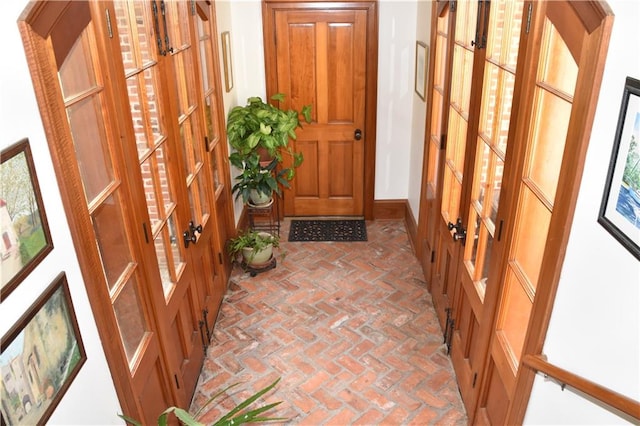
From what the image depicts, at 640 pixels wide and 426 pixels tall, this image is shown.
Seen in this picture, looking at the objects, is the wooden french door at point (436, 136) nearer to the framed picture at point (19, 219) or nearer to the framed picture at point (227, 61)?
the framed picture at point (227, 61)

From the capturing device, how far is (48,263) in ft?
5.10

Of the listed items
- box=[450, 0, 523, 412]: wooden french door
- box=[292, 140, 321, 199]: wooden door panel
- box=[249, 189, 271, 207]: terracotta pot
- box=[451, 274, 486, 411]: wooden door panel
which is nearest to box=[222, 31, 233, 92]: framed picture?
box=[249, 189, 271, 207]: terracotta pot

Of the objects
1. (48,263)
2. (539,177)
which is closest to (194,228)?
(48,263)

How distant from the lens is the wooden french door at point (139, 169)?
1725 mm

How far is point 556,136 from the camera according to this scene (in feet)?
6.44

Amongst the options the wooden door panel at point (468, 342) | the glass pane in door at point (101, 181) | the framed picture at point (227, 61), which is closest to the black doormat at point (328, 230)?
the framed picture at point (227, 61)

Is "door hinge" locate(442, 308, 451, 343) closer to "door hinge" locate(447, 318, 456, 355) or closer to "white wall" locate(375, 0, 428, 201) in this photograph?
"door hinge" locate(447, 318, 456, 355)

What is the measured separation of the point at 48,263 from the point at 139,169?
0.81 meters

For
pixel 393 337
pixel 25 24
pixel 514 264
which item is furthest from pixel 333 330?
pixel 25 24

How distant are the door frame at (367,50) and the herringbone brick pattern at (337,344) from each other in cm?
115

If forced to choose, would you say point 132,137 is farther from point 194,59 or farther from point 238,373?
point 238,373

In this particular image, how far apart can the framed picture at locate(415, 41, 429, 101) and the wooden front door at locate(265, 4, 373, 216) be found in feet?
1.65

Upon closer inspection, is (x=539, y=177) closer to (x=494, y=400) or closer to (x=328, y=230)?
(x=494, y=400)

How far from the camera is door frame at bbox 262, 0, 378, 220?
4.70 m
